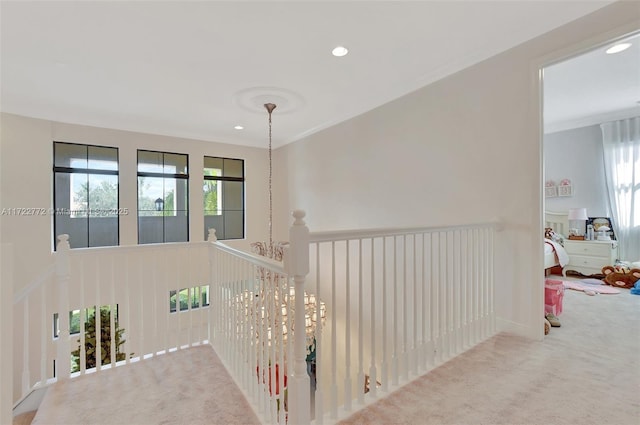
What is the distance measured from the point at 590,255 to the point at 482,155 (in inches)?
145

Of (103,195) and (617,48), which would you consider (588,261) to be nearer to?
(617,48)

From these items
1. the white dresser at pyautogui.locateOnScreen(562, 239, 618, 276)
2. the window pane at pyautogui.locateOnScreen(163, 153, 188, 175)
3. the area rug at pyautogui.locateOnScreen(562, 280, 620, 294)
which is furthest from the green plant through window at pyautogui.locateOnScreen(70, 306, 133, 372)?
the white dresser at pyautogui.locateOnScreen(562, 239, 618, 276)

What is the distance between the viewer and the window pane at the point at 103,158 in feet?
14.7

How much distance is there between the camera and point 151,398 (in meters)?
2.01

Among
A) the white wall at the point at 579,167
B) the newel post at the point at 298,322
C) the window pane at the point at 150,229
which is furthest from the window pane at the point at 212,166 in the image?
the white wall at the point at 579,167

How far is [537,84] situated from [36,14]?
12.8 feet

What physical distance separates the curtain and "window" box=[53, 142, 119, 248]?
26.2ft

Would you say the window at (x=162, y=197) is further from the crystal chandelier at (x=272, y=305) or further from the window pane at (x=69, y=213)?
the crystal chandelier at (x=272, y=305)

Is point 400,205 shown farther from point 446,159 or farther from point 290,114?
point 290,114

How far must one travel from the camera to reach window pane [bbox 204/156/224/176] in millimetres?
5453

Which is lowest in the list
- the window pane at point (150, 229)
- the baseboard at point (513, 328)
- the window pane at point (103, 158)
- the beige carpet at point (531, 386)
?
the beige carpet at point (531, 386)

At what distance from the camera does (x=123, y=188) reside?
463 centimetres

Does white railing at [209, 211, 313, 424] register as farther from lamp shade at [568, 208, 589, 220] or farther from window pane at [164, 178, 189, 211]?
lamp shade at [568, 208, 589, 220]

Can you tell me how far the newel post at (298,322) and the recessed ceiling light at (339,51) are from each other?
188 centimetres
